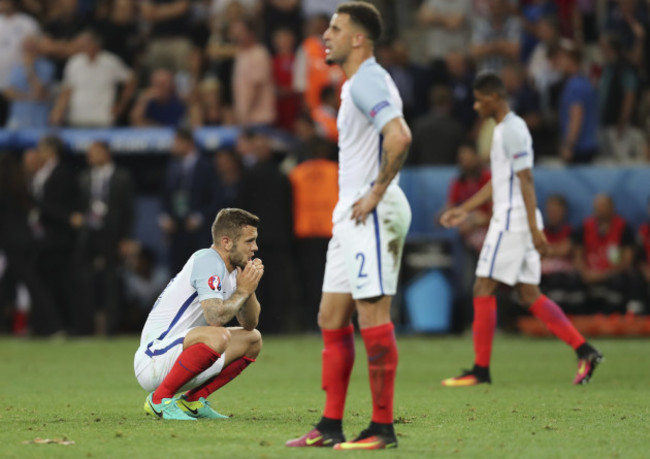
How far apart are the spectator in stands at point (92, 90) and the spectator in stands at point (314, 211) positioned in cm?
385

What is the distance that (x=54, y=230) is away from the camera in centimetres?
1773

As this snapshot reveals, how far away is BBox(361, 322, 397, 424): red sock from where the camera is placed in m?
6.41

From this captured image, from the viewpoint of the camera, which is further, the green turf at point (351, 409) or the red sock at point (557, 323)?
the red sock at point (557, 323)

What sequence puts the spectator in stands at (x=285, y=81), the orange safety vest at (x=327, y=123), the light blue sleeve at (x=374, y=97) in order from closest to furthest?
the light blue sleeve at (x=374, y=97) < the orange safety vest at (x=327, y=123) < the spectator in stands at (x=285, y=81)

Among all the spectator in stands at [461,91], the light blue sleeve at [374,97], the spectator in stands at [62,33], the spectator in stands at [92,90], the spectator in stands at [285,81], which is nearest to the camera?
the light blue sleeve at [374,97]

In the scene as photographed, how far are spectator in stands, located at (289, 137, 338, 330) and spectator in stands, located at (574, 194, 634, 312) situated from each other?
135 inches

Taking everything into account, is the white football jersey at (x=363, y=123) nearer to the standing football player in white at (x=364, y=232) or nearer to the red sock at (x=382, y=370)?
the standing football player in white at (x=364, y=232)

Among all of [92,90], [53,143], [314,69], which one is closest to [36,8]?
[92,90]

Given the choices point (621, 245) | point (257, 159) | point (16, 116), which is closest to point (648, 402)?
point (621, 245)

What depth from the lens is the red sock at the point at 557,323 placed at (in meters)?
10.8

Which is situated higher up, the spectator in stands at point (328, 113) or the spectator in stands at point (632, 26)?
the spectator in stands at point (632, 26)

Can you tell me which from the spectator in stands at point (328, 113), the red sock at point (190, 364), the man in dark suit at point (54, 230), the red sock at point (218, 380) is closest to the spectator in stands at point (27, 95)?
the man in dark suit at point (54, 230)

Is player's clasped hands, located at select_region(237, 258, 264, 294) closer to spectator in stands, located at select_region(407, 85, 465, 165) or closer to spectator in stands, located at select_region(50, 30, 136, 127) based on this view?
spectator in stands, located at select_region(407, 85, 465, 165)

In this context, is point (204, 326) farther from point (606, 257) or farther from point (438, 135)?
point (438, 135)
